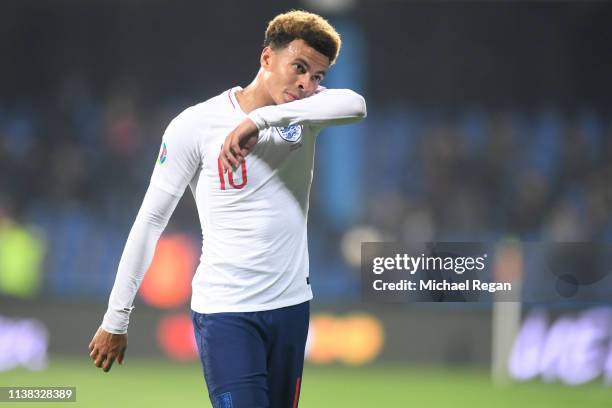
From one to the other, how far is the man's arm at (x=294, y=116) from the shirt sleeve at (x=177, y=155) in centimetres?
22

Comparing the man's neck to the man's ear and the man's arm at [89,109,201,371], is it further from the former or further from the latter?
the man's arm at [89,109,201,371]

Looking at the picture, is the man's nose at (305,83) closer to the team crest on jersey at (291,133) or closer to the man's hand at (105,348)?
the team crest on jersey at (291,133)

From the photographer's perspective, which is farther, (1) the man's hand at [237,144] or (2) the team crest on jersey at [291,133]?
(2) the team crest on jersey at [291,133]

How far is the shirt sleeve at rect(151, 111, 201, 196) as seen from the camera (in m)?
3.23

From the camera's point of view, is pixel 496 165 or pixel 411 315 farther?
pixel 496 165

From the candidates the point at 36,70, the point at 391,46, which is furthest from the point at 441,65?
the point at 36,70

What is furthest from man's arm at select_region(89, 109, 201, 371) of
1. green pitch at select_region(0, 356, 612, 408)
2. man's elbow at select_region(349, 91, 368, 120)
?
green pitch at select_region(0, 356, 612, 408)

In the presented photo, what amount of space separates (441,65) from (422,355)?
4578mm

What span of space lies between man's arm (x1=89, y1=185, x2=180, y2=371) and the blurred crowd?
24.1 feet

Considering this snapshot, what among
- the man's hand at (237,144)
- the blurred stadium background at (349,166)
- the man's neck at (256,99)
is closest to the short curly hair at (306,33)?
the man's neck at (256,99)

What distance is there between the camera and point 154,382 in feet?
27.7

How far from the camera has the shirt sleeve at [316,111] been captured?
308 centimetres

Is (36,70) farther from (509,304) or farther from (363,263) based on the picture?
(363,263)

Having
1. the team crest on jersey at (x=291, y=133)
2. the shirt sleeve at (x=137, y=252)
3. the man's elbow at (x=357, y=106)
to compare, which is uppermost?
the man's elbow at (x=357, y=106)
